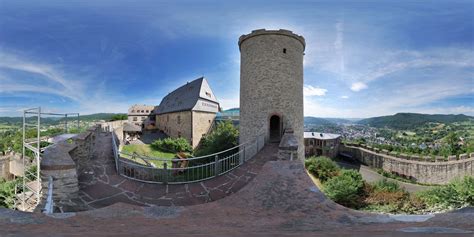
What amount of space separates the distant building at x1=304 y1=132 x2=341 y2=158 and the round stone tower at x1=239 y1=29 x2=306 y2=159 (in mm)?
21941

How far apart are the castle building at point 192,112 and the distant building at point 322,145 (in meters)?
15.3

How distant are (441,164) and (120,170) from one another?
26106 mm

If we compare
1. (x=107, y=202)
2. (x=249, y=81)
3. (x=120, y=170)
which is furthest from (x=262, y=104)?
(x=107, y=202)

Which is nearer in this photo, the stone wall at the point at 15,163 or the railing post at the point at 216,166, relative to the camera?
the railing post at the point at 216,166

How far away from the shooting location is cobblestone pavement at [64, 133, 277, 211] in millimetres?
4980

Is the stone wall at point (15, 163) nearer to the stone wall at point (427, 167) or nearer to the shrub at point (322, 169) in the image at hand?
the shrub at point (322, 169)

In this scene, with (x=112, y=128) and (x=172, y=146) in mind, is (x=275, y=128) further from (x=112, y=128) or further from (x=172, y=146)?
(x=112, y=128)

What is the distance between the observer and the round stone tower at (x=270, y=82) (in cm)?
1036

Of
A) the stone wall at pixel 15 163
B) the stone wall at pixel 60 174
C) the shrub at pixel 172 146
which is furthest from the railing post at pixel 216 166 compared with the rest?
the stone wall at pixel 15 163

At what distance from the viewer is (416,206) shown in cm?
793

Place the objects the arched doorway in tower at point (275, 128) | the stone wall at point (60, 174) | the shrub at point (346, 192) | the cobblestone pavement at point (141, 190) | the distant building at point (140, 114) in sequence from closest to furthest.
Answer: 1. the stone wall at point (60, 174)
2. the cobblestone pavement at point (141, 190)
3. the shrub at point (346, 192)
4. the arched doorway in tower at point (275, 128)
5. the distant building at point (140, 114)

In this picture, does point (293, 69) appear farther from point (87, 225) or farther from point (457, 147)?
point (457, 147)

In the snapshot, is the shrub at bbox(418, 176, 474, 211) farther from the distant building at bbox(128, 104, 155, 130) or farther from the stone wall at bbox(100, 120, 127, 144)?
the distant building at bbox(128, 104, 155, 130)

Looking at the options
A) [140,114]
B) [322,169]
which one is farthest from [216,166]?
[140,114]
